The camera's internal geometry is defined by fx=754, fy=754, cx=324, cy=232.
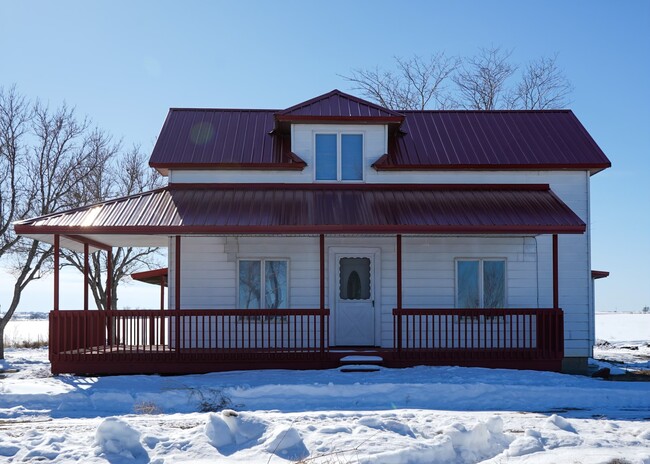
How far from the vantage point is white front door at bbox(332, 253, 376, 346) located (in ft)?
57.6

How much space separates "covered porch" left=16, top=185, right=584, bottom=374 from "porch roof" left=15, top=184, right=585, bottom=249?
23 millimetres

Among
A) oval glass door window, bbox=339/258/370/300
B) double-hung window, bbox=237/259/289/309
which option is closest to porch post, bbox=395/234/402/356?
oval glass door window, bbox=339/258/370/300

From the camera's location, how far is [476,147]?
18.9 m

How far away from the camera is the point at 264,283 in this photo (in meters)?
17.5

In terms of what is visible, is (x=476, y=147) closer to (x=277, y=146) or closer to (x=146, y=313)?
(x=277, y=146)

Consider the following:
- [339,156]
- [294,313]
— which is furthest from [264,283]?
[339,156]

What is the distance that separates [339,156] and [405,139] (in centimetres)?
222

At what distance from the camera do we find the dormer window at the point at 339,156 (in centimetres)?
1825

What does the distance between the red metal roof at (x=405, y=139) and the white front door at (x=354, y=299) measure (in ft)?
7.68

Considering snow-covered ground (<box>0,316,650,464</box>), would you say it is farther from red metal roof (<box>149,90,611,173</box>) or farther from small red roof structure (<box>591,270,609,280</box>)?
small red roof structure (<box>591,270,609,280</box>)

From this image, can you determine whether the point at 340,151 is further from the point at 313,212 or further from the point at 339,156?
the point at 313,212

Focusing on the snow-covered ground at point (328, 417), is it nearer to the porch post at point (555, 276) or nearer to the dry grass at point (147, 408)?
the dry grass at point (147, 408)

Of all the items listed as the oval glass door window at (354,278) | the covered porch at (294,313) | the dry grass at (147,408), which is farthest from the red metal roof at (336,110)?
the dry grass at (147,408)

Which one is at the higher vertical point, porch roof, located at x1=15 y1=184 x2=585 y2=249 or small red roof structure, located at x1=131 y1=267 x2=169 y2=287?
porch roof, located at x1=15 y1=184 x2=585 y2=249
